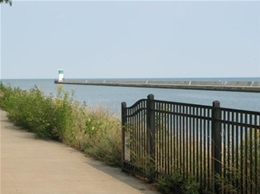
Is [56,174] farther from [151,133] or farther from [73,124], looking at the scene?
[73,124]

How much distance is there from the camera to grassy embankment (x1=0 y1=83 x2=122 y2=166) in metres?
12.0

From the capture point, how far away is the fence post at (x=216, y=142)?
7.51 metres

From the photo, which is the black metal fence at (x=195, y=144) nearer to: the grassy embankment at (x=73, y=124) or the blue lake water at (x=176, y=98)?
the grassy embankment at (x=73, y=124)

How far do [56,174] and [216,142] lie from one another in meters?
3.97

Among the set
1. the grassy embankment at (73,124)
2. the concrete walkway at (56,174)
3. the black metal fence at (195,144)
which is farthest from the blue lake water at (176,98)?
the black metal fence at (195,144)

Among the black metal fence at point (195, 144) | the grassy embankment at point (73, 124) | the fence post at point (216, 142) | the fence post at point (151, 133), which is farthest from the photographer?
the grassy embankment at point (73, 124)

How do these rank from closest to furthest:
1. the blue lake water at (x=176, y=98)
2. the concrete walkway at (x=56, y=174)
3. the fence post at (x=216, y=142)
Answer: the fence post at (x=216, y=142) < the concrete walkway at (x=56, y=174) < the blue lake water at (x=176, y=98)

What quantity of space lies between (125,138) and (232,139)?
3.63 metres

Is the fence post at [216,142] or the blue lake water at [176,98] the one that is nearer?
the fence post at [216,142]

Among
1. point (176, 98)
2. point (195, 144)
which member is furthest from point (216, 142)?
point (176, 98)

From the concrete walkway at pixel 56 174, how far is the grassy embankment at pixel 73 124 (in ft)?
1.26

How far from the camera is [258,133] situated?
6.80 meters

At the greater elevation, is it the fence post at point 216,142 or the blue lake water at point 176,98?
the fence post at point 216,142

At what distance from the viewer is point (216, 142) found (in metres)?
7.56
